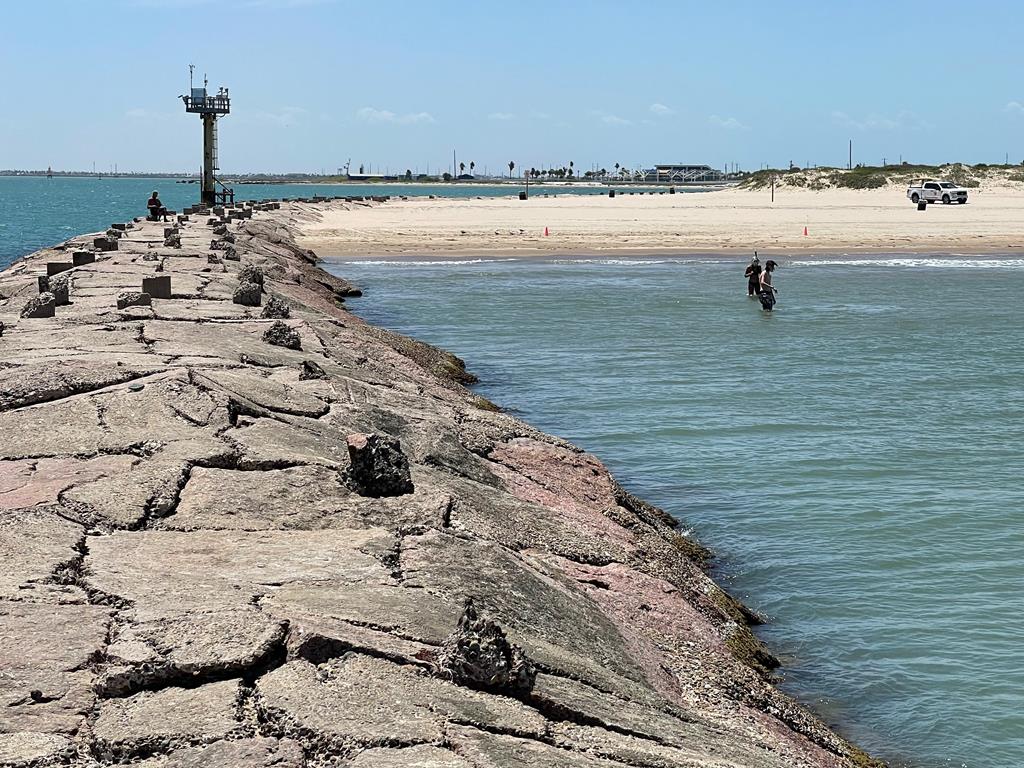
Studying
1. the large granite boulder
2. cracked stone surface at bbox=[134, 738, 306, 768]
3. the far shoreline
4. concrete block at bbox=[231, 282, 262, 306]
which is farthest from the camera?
the far shoreline

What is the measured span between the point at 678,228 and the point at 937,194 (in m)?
19.8

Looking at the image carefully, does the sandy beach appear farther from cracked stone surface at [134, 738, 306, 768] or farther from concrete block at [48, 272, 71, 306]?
cracked stone surface at [134, 738, 306, 768]

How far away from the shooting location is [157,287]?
1598 cm

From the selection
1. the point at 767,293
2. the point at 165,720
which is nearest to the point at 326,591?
the point at 165,720

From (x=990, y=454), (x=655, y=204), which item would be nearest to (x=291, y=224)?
(x=655, y=204)

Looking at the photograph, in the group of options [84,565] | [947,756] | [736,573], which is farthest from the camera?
[736,573]

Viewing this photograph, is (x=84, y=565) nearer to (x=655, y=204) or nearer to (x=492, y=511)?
(x=492, y=511)

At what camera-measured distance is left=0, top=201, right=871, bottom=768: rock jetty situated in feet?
15.4

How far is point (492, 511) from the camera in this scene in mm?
8211

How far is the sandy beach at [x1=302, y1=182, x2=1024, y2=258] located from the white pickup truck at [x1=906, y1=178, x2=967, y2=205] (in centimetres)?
79

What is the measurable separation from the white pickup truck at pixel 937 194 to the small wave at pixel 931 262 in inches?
826

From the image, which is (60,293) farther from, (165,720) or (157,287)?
(165,720)

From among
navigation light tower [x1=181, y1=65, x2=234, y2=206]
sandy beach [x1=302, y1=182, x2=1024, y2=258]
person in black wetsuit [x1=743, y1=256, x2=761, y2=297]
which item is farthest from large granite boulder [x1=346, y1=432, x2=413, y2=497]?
navigation light tower [x1=181, y1=65, x2=234, y2=206]

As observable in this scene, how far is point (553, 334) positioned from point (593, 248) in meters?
21.7
